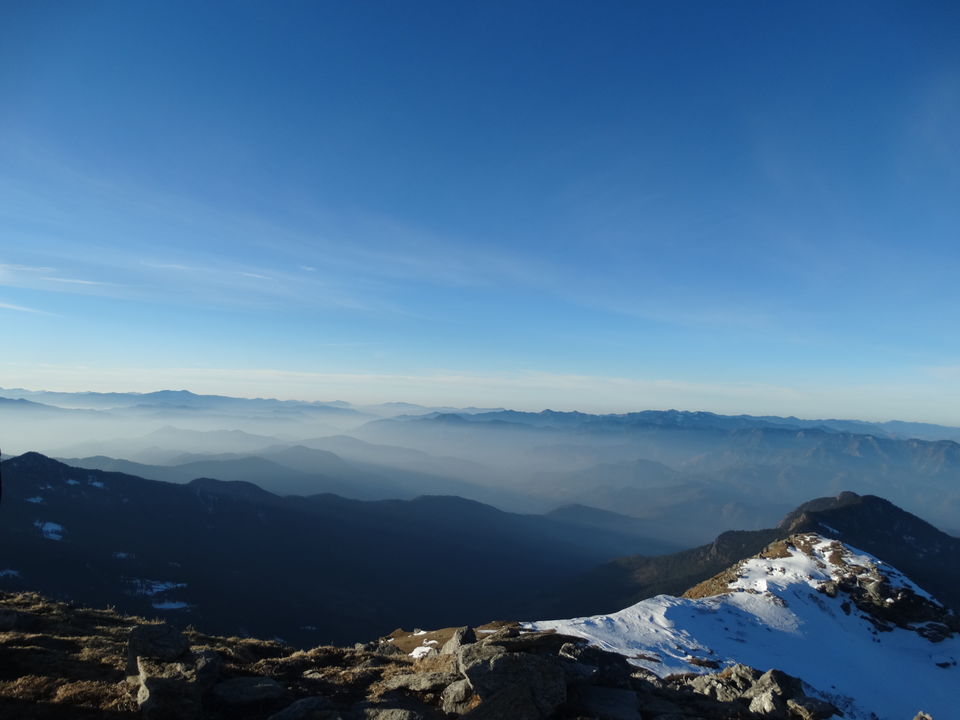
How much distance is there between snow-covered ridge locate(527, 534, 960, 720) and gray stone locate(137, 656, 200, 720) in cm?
4507

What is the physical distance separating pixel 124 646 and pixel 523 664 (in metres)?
19.9

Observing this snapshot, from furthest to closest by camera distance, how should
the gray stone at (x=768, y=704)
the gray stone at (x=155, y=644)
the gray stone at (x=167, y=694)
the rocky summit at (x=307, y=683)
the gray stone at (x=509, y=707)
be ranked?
the gray stone at (x=768, y=704) → the gray stone at (x=155, y=644) → the gray stone at (x=509, y=707) → the rocky summit at (x=307, y=683) → the gray stone at (x=167, y=694)

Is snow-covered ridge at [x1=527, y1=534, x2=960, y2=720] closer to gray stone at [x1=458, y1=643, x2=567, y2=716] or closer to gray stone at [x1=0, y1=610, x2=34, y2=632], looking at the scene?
gray stone at [x1=458, y1=643, x2=567, y2=716]

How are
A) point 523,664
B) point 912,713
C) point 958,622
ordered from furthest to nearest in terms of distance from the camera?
point 958,622, point 912,713, point 523,664

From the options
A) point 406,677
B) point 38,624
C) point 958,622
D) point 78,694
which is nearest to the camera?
point 78,694

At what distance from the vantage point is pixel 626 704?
1839cm

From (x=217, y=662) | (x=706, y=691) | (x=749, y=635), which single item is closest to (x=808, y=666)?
(x=749, y=635)

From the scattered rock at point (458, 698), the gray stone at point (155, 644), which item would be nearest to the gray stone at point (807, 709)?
the scattered rock at point (458, 698)

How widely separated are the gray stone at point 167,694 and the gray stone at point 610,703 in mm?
14320

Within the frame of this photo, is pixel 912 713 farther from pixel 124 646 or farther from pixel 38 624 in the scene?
pixel 38 624

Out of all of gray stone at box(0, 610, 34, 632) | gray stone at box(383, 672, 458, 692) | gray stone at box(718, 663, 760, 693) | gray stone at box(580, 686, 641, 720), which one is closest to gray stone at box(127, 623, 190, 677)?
gray stone at box(383, 672, 458, 692)

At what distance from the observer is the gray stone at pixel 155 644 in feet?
55.9

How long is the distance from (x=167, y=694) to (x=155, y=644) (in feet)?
11.1

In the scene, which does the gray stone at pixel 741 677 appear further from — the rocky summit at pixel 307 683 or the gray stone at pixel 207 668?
the gray stone at pixel 207 668
